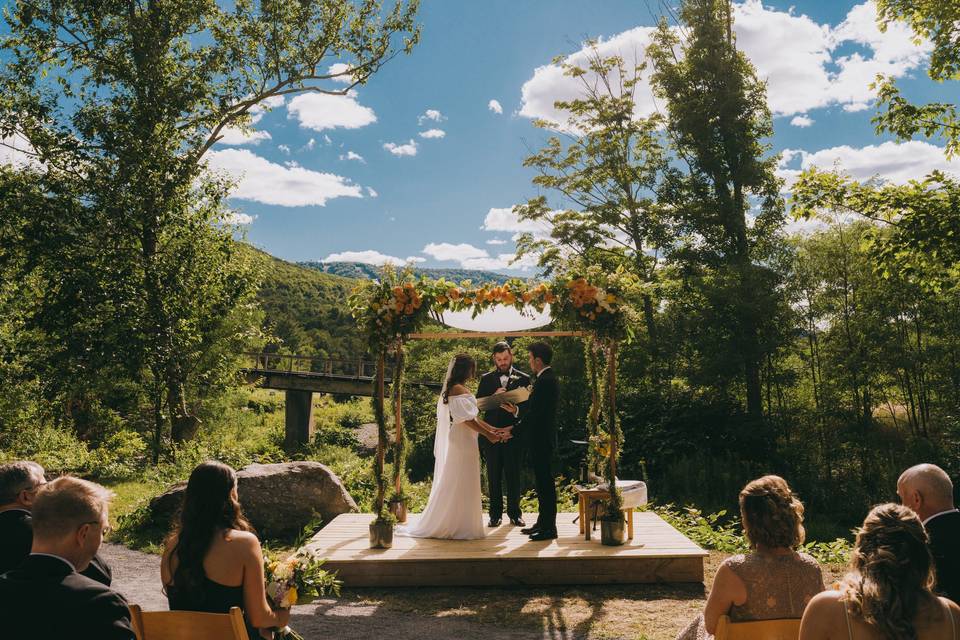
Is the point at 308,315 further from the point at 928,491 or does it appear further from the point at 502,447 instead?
the point at 928,491

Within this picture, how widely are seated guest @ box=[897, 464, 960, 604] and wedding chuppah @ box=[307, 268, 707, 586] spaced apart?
3.45 meters

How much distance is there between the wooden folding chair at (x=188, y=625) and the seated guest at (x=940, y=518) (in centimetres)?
338

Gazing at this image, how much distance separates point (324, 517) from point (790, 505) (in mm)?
7531

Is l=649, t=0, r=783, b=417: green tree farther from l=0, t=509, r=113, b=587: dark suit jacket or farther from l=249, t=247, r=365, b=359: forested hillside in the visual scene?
l=249, t=247, r=365, b=359: forested hillside

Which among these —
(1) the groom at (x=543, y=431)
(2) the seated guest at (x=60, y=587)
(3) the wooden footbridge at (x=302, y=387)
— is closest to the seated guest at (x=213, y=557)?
(2) the seated guest at (x=60, y=587)

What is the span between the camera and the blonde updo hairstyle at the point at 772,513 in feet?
10.3

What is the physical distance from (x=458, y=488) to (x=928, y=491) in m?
4.94

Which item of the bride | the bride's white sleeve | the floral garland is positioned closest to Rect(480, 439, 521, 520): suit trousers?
the bride

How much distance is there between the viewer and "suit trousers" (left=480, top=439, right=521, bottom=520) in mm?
8078

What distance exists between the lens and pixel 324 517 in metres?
9.46

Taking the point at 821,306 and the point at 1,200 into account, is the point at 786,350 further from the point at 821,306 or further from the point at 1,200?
Result: the point at 1,200

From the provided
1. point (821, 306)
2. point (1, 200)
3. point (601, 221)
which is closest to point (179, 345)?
point (1, 200)


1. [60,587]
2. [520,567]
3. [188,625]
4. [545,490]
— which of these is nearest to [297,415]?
[545,490]

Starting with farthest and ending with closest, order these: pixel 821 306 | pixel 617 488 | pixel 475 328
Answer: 1. pixel 821 306
2. pixel 475 328
3. pixel 617 488
